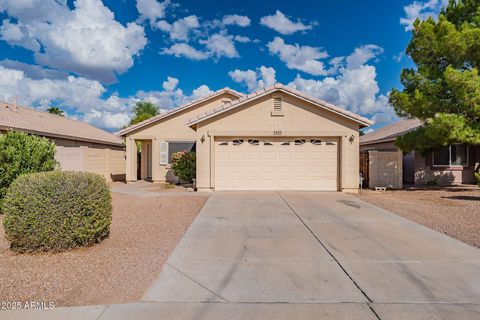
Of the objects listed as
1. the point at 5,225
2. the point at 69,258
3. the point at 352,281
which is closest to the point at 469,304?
the point at 352,281

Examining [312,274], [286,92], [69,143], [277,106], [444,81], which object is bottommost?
[312,274]

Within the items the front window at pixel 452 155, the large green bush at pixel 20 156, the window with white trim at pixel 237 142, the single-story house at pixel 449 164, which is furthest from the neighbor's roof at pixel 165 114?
the front window at pixel 452 155

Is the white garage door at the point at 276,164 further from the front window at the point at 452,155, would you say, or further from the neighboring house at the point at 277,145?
the front window at the point at 452,155

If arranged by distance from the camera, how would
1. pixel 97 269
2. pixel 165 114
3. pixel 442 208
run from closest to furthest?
pixel 97 269, pixel 442 208, pixel 165 114

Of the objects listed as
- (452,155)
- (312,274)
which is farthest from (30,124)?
(452,155)

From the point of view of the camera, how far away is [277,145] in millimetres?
13742

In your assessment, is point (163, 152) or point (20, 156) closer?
point (20, 156)

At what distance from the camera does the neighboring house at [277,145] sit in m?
13.5

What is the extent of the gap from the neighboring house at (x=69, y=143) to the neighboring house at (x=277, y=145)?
Answer: 26.5 ft

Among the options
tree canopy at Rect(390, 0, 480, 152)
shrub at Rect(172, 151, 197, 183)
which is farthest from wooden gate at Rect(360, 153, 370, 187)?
shrub at Rect(172, 151, 197, 183)

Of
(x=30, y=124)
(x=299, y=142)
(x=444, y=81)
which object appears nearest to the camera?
(x=444, y=81)

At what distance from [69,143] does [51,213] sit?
1391 centimetres

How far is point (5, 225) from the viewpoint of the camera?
518 centimetres

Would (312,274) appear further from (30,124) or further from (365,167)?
(30,124)
